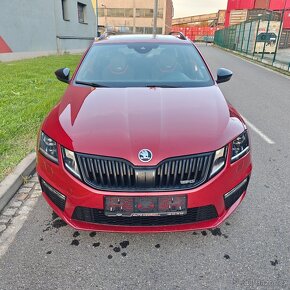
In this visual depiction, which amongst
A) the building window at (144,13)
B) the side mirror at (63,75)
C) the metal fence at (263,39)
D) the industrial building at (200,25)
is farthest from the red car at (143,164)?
the building window at (144,13)

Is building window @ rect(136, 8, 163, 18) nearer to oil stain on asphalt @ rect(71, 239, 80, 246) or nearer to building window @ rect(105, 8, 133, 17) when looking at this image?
building window @ rect(105, 8, 133, 17)

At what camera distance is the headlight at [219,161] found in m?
2.06

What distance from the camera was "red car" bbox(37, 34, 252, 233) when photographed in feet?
6.50

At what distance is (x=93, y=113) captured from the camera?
2.45 m

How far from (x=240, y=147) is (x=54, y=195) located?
1497 millimetres

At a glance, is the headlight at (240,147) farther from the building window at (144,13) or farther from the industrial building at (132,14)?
the building window at (144,13)

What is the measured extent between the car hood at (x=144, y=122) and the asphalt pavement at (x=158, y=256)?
31.5 inches

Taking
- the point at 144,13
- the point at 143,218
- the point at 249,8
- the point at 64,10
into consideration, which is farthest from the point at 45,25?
the point at 144,13

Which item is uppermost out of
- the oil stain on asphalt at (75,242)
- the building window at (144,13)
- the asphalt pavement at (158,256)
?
the building window at (144,13)

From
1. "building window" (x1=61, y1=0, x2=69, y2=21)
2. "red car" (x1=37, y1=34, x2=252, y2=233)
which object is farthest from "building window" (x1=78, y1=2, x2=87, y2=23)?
"red car" (x1=37, y1=34, x2=252, y2=233)

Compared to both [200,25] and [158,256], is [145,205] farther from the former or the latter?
[200,25]

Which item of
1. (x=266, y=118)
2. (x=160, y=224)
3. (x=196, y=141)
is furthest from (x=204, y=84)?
(x=266, y=118)

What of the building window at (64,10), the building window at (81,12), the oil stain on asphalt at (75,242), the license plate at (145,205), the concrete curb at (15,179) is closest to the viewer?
the license plate at (145,205)

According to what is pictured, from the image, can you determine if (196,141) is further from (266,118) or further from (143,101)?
(266,118)
